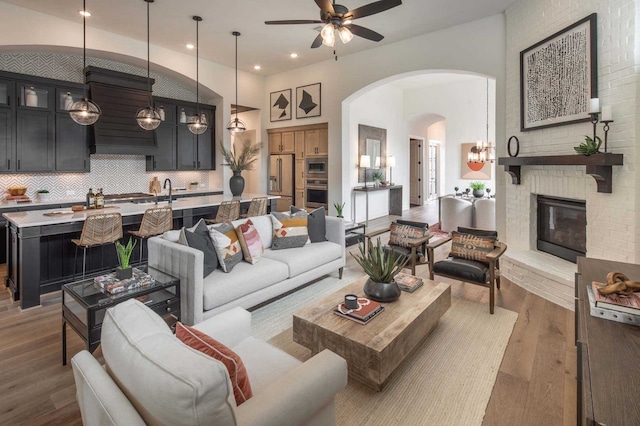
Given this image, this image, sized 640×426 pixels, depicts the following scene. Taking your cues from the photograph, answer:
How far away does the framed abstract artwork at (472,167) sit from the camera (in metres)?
10.1

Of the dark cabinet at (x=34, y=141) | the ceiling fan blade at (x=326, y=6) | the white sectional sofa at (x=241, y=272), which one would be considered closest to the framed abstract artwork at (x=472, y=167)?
the white sectional sofa at (x=241, y=272)

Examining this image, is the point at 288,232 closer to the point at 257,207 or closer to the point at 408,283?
the point at 408,283

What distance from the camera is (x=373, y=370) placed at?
81.4 inches

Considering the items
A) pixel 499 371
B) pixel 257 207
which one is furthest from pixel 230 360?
pixel 257 207

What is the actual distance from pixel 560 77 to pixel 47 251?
603 cm

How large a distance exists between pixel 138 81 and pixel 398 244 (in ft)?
18.5

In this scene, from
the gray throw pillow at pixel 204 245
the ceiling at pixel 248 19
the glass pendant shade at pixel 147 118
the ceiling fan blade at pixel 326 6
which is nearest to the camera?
the gray throw pillow at pixel 204 245

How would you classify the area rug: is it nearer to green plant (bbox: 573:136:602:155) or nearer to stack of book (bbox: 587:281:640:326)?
stack of book (bbox: 587:281:640:326)

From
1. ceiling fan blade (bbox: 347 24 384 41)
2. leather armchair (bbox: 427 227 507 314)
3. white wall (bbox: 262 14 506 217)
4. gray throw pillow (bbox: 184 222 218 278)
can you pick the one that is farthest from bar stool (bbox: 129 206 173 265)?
white wall (bbox: 262 14 506 217)

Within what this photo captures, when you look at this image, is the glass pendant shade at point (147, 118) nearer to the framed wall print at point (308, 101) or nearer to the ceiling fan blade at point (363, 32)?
the ceiling fan blade at point (363, 32)

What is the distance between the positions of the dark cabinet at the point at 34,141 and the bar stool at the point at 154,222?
8.82 feet

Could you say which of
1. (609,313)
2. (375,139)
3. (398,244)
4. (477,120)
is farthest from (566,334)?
(477,120)

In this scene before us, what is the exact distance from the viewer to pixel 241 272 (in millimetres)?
3240

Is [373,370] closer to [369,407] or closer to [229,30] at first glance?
[369,407]
